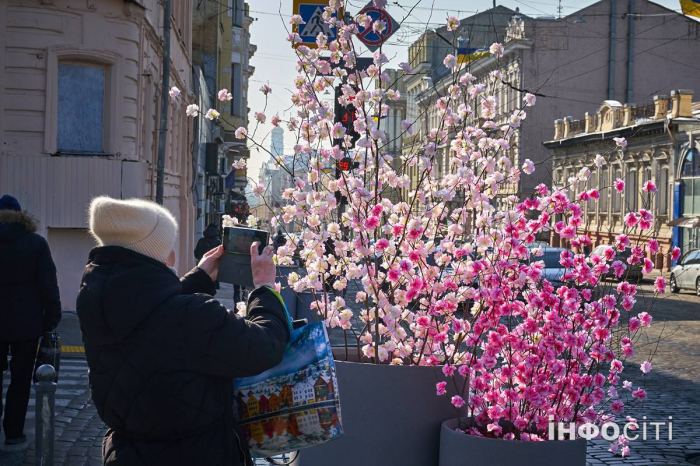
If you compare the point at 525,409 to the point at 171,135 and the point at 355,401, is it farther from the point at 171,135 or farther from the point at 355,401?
the point at 171,135

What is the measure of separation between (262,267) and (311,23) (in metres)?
9.17

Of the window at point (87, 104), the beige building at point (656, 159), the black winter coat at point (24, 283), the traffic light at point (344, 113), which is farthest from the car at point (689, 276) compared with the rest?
the black winter coat at point (24, 283)

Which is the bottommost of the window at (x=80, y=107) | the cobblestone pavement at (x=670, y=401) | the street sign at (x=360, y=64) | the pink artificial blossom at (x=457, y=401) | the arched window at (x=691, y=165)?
the cobblestone pavement at (x=670, y=401)

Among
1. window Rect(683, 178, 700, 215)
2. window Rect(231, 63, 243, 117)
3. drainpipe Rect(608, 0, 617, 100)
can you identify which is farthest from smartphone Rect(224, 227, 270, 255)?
drainpipe Rect(608, 0, 617, 100)

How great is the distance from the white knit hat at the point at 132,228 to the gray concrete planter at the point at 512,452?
7.78 feet

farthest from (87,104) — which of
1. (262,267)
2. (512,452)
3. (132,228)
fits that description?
(132,228)

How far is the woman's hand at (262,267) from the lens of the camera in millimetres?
3613

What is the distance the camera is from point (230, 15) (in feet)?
147

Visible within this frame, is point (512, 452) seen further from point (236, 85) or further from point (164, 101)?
point (236, 85)

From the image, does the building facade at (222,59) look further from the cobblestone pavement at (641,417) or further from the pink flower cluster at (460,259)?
the pink flower cluster at (460,259)

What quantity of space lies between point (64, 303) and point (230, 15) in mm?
29404

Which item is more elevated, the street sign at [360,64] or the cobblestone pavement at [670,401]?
the street sign at [360,64]

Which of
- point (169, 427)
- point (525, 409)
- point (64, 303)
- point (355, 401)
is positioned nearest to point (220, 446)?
point (169, 427)

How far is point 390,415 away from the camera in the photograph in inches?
218
